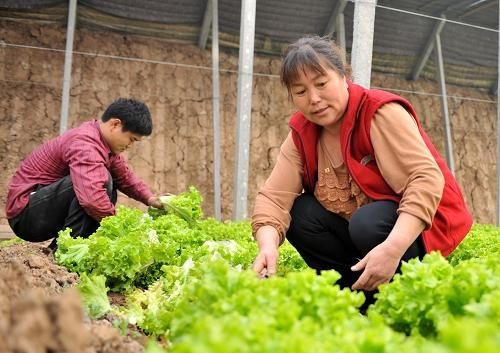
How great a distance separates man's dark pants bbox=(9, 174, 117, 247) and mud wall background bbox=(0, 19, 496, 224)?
733cm

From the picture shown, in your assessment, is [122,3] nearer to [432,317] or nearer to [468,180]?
[468,180]

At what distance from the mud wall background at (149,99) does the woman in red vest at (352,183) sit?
9.29m

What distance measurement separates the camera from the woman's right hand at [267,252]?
10.3ft

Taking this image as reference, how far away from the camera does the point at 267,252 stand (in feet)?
10.5

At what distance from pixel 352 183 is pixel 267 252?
2.19 feet

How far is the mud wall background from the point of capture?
1307cm

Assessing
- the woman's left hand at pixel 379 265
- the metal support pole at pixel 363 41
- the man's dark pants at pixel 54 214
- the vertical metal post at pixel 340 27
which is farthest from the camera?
the vertical metal post at pixel 340 27

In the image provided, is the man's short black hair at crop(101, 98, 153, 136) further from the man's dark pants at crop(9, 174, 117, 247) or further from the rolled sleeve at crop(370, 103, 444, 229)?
the rolled sleeve at crop(370, 103, 444, 229)

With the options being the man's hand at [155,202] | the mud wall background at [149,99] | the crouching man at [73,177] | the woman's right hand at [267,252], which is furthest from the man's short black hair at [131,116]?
the mud wall background at [149,99]

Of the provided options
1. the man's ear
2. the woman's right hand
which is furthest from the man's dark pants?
the woman's right hand

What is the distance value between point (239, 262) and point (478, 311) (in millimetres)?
2410

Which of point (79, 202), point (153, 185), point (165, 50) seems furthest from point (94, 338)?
point (165, 50)

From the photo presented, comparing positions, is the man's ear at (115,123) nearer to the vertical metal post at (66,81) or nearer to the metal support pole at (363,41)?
the metal support pole at (363,41)

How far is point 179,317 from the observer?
84.0 inches
